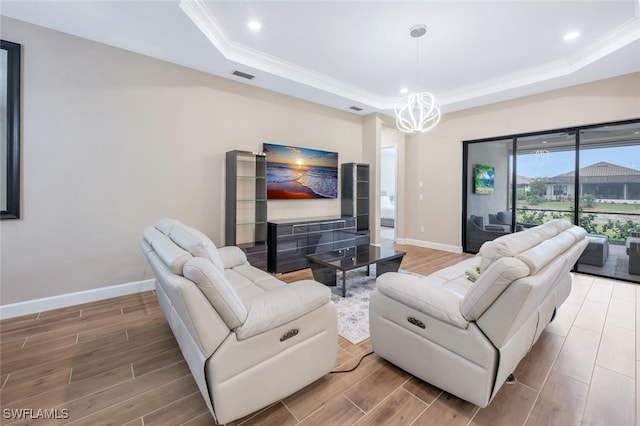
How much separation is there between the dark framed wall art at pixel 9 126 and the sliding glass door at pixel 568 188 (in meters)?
6.64

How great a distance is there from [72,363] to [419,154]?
639cm

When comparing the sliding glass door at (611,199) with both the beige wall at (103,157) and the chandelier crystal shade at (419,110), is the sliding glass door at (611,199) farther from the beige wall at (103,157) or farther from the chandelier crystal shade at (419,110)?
the beige wall at (103,157)

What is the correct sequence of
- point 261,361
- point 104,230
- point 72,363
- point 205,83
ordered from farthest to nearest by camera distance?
point 205,83, point 104,230, point 72,363, point 261,361

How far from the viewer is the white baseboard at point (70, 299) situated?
2746 millimetres

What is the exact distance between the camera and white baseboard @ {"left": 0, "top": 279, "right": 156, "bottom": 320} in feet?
9.01

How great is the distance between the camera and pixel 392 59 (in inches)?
152

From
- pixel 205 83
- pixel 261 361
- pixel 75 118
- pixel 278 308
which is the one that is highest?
pixel 205 83

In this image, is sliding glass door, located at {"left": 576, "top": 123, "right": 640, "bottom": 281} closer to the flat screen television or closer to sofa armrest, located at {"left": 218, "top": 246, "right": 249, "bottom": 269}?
the flat screen television

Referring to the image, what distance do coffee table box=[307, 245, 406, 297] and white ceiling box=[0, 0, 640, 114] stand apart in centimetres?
268

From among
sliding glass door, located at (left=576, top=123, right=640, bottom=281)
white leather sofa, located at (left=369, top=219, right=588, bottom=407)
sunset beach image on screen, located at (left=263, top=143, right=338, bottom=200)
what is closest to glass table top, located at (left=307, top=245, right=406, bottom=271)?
white leather sofa, located at (left=369, top=219, right=588, bottom=407)

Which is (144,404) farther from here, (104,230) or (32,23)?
(32,23)

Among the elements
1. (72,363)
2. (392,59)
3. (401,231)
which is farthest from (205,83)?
(401,231)

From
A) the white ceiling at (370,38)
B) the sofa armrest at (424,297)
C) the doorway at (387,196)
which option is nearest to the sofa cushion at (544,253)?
the sofa armrest at (424,297)

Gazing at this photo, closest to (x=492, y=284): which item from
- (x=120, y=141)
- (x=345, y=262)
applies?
(x=345, y=262)
